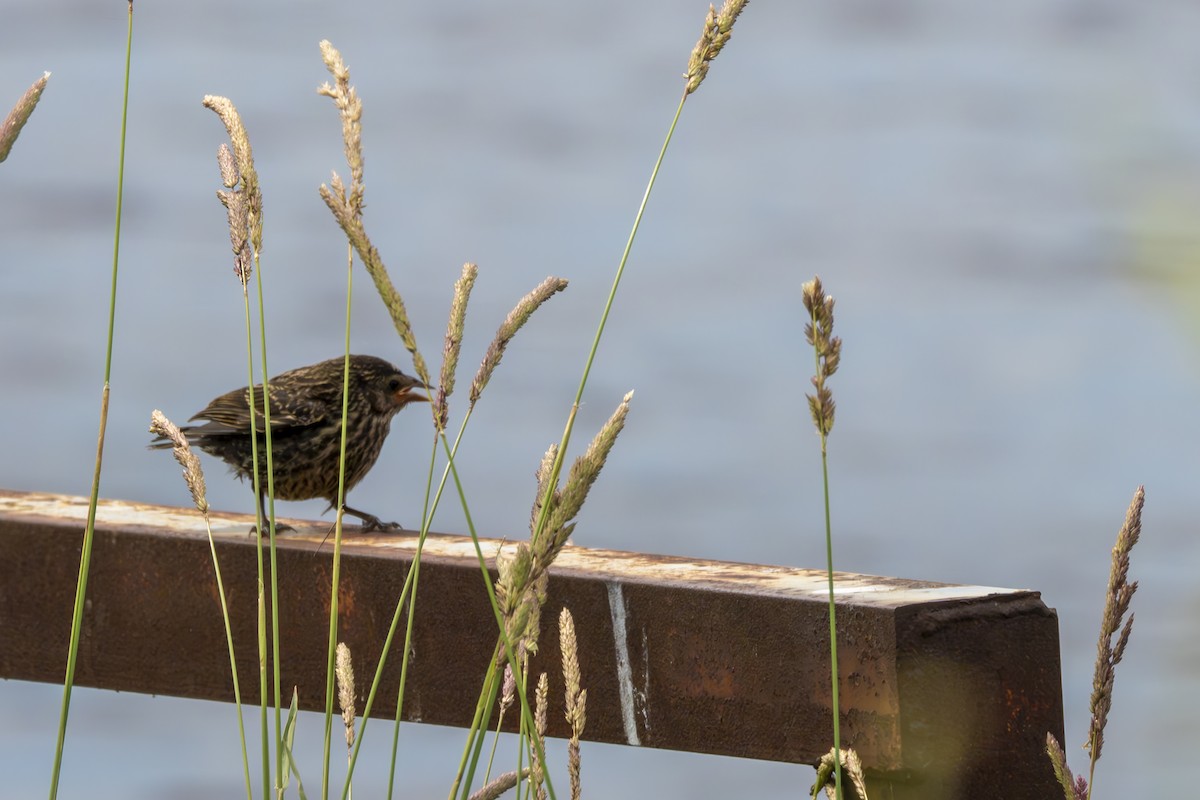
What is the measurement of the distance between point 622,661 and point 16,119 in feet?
3.72

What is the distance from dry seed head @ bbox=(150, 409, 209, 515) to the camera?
5.27 feet

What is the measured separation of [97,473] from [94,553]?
3.85 feet

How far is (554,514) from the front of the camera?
121 centimetres

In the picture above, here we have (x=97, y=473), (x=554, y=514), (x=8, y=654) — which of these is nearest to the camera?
(x=554, y=514)

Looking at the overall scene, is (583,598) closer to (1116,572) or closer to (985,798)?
(985,798)

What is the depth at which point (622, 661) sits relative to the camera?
7.22 ft

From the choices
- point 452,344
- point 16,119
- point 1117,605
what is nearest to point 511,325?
point 452,344

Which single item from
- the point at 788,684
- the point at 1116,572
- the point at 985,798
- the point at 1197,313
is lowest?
the point at 985,798

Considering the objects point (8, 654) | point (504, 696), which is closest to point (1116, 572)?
point (504, 696)

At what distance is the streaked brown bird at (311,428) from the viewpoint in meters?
4.46

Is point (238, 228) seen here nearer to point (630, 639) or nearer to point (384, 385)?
point (630, 639)

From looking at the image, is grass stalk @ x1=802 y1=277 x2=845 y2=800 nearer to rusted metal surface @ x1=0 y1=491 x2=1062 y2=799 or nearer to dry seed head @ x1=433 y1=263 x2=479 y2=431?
dry seed head @ x1=433 y1=263 x2=479 y2=431

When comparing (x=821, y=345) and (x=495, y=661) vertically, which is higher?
(x=821, y=345)

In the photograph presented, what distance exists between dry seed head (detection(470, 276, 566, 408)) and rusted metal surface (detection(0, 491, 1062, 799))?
63 cm
